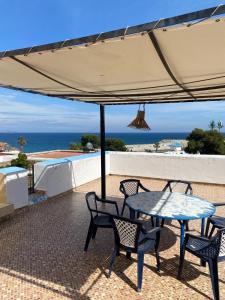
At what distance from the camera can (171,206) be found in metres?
4.47

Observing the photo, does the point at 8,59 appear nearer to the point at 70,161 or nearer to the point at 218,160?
the point at 70,161

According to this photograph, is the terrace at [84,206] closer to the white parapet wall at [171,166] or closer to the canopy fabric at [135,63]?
the canopy fabric at [135,63]

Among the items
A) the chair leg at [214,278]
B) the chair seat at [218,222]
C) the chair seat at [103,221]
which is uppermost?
the chair seat at [218,222]

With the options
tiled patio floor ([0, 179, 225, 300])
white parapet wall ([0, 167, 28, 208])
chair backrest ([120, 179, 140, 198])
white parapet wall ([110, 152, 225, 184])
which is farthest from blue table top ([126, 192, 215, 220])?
white parapet wall ([110, 152, 225, 184])

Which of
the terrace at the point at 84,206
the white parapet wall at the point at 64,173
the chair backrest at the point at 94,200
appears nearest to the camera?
the terrace at the point at 84,206

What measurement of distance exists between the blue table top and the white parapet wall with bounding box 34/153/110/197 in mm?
3286

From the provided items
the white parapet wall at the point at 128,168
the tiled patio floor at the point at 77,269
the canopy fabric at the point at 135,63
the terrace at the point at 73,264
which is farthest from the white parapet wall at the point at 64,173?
A: the canopy fabric at the point at 135,63

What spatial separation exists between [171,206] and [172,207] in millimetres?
55

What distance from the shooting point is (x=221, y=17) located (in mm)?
1792

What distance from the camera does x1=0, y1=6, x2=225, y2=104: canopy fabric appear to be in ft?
7.29

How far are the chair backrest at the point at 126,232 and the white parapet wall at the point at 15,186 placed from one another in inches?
131

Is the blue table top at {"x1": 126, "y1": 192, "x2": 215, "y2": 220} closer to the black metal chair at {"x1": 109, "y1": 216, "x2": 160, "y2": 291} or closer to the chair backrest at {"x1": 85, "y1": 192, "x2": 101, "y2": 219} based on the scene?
the black metal chair at {"x1": 109, "y1": 216, "x2": 160, "y2": 291}

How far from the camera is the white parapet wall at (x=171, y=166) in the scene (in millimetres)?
9266

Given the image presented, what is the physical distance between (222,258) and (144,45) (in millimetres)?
2748
